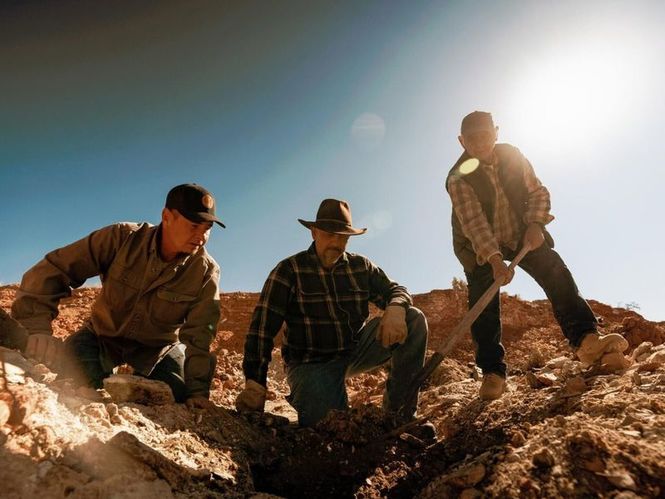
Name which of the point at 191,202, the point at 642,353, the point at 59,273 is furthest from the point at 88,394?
the point at 642,353

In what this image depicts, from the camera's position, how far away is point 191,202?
2959mm

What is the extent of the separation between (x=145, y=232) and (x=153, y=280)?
363 mm

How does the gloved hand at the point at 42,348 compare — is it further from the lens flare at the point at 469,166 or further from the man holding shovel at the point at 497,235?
the lens flare at the point at 469,166

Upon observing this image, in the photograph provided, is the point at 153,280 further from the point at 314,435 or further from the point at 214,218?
the point at 314,435

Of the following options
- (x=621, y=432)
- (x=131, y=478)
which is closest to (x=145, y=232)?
(x=131, y=478)

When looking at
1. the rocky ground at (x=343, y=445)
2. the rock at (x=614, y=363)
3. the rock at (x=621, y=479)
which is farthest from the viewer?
the rock at (x=614, y=363)

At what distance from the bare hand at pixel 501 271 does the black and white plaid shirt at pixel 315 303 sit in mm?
742

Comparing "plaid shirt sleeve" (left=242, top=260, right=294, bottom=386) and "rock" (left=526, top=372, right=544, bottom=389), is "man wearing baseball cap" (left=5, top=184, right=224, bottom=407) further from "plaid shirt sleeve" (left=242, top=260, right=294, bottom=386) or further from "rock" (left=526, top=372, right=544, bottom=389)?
"rock" (left=526, top=372, right=544, bottom=389)

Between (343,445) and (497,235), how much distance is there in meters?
1.95

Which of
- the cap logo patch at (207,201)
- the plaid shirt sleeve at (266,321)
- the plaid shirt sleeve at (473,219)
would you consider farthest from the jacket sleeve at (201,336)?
the plaid shirt sleeve at (473,219)

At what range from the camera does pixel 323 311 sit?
3.54 meters

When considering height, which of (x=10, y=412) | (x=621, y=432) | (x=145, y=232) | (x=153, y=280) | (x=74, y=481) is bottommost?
(x=74, y=481)

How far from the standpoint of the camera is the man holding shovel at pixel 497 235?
3.04m

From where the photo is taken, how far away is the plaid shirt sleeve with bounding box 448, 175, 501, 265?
309cm
